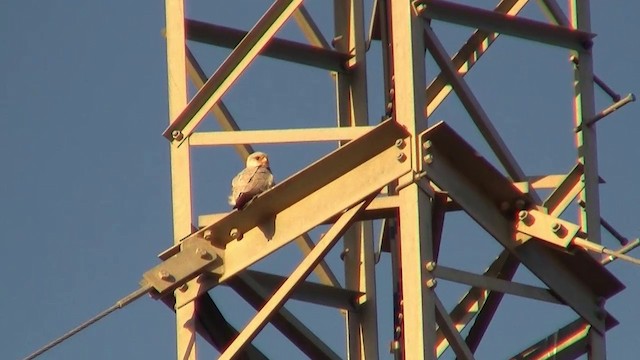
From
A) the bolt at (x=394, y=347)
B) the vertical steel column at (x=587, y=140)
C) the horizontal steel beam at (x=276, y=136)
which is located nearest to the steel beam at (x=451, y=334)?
the bolt at (x=394, y=347)

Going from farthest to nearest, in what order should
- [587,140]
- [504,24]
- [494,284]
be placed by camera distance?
1. [587,140]
2. [504,24]
3. [494,284]

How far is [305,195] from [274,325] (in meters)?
1.32

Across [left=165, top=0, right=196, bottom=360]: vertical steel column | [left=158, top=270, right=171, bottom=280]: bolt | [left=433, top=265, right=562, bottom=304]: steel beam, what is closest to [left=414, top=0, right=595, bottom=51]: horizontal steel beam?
[left=433, top=265, right=562, bottom=304]: steel beam

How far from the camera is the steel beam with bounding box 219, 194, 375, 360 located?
48.0 ft

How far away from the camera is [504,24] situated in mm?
16203

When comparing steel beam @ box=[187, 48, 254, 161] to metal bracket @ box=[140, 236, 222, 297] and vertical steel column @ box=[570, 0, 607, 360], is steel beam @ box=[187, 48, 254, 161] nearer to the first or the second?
metal bracket @ box=[140, 236, 222, 297]

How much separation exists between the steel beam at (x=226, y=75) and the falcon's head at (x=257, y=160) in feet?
3.36

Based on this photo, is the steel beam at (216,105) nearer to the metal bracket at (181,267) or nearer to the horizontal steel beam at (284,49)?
the horizontal steel beam at (284,49)

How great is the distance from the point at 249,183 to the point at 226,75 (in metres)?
0.84

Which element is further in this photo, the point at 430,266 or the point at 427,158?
the point at 427,158

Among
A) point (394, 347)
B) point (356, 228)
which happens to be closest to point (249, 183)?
point (356, 228)

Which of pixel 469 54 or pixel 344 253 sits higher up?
pixel 469 54

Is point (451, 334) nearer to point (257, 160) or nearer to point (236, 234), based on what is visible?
point (236, 234)

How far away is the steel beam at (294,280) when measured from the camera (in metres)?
14.6
